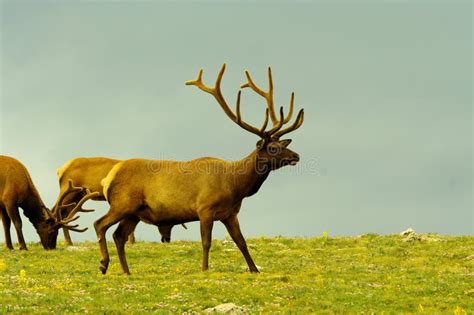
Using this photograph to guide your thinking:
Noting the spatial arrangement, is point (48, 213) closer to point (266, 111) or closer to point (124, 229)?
point (124, 229)

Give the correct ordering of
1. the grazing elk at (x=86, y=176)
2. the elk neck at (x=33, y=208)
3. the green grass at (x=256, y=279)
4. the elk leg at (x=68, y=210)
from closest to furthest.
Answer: the green grass at (x=256, y=279) → the elk neck at (x=33, y=208) → the elk leg at (x=68, y=210) → the grazing elk at (x=86, y=176)

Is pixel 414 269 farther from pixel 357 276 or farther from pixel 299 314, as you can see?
pixel 299 314

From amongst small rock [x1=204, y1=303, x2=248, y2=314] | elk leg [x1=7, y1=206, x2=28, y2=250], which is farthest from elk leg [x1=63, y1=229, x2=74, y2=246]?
small rock [x1=204, y1=303, x2=248, y2=314]

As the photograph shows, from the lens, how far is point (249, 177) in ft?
71.4

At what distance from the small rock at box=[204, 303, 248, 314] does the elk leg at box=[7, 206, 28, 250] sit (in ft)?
47.5

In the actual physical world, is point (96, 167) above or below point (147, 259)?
above

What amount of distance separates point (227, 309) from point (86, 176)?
16.9 metres

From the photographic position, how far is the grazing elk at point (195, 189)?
21.5 metres

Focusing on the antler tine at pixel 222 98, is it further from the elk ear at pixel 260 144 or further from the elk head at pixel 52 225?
the elk head at pixel 52 225

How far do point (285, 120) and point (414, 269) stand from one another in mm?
6413

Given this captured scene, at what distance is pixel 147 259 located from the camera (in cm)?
2670

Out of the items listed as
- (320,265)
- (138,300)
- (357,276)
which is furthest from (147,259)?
(138,300)

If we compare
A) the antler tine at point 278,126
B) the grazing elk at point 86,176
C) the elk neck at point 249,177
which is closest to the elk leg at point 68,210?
the grazing elk at point 86,176

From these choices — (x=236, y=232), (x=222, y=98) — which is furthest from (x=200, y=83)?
(x=236, y=232)
